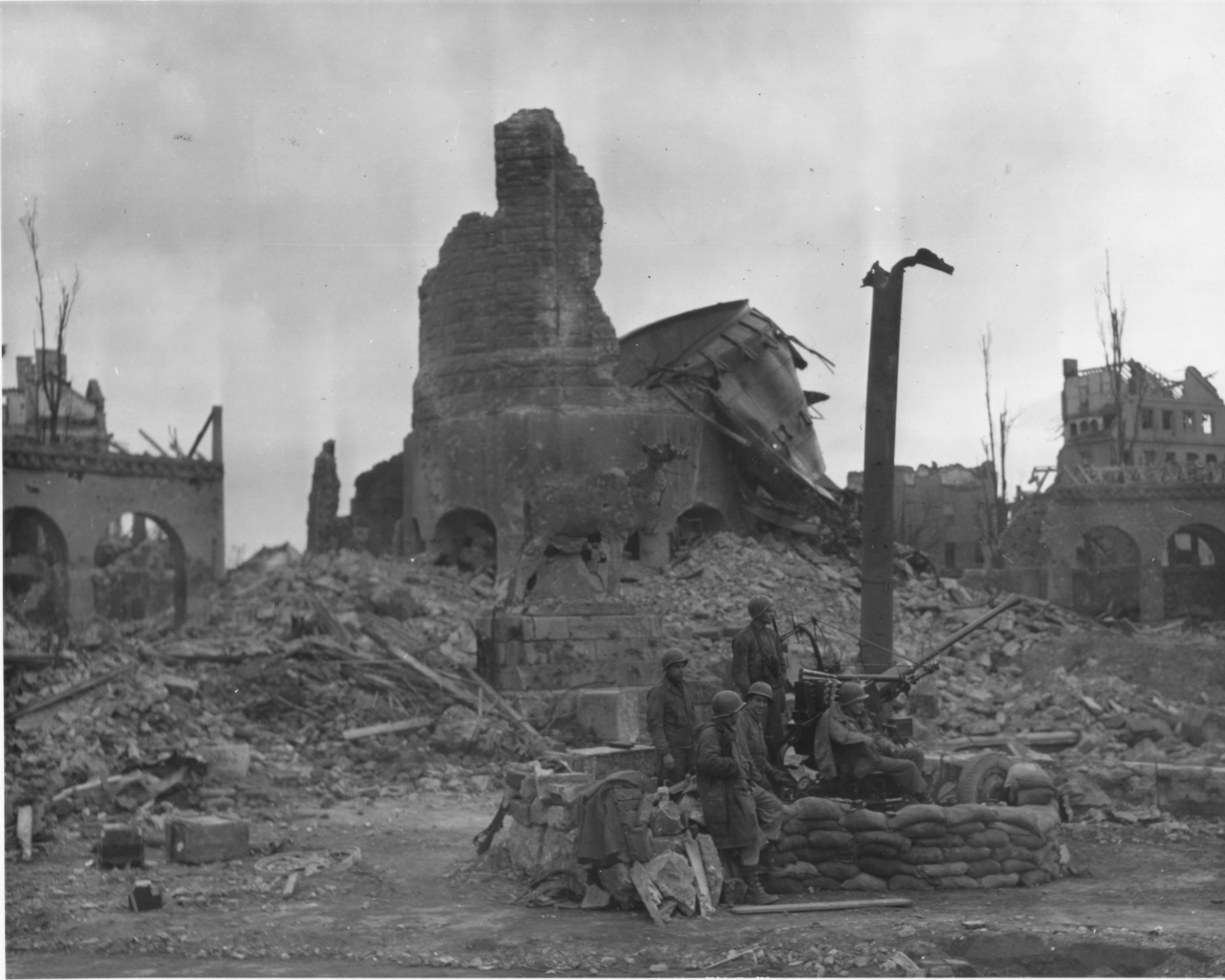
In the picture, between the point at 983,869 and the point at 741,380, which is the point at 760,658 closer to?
the point at 983,869

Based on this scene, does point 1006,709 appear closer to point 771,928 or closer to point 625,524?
point 625,524

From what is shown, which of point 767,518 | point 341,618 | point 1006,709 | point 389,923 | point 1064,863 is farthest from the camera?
point 767,518

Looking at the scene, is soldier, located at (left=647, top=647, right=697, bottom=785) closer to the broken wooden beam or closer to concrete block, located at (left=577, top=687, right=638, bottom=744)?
concrete block, located at (left=577, top=687, right=638, bottom=744)

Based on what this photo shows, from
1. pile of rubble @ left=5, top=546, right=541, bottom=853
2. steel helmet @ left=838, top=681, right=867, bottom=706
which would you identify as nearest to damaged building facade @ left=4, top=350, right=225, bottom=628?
pile of rubble @ left=5, top=546, right=541, bottom=853

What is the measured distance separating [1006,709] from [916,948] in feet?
37.7

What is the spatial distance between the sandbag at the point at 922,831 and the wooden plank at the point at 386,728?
754 centimetres

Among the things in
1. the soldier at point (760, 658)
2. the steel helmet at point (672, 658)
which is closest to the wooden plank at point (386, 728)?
the soldier at point (760, 658)

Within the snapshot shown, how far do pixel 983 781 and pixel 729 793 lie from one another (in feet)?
9.01

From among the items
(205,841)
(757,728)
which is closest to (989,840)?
(757,728)

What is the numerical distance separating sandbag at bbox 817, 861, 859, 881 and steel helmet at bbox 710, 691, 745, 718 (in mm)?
1247

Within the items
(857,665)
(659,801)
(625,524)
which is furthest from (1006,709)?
(659,801)

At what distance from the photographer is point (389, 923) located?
8.20 metres

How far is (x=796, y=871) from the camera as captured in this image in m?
8.79

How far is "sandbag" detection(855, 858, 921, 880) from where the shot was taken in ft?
29.0
